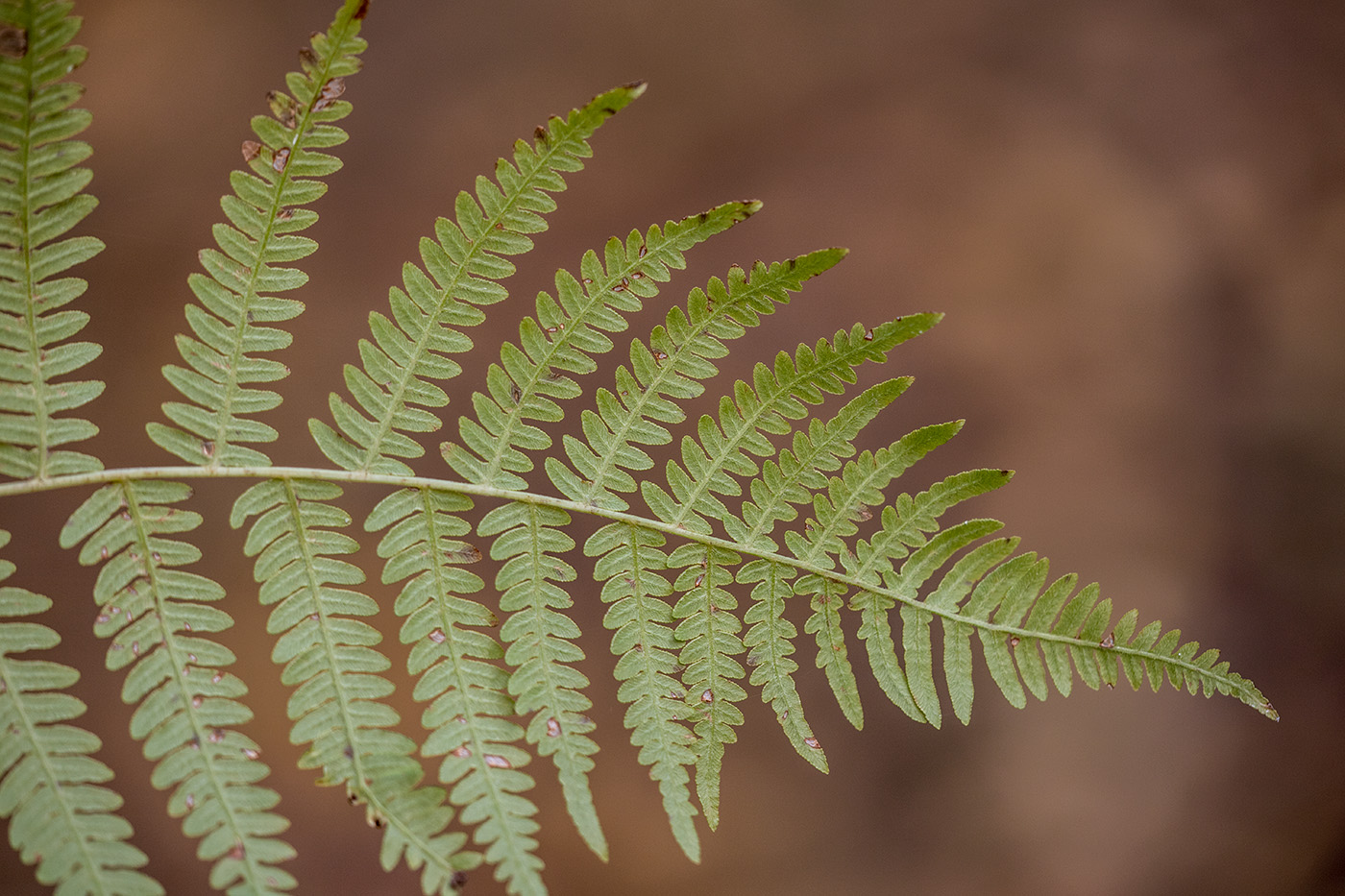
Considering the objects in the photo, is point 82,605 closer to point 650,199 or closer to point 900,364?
point 650,199

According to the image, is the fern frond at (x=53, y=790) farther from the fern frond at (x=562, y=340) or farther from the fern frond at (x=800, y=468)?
the fern frond at (x=800, y=468)

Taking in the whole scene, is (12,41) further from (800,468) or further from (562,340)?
(800,468)

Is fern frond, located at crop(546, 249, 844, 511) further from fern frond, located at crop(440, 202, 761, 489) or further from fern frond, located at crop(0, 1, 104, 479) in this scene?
fern frond, located at crop(0, 1, 104, 479)

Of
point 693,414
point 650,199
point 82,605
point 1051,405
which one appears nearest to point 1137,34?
point 1051,405

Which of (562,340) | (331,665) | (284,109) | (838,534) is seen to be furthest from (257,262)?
(838,534)

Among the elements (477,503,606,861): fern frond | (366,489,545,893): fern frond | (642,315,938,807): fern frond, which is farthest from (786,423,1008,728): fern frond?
(366,489,545,893): fern frond
